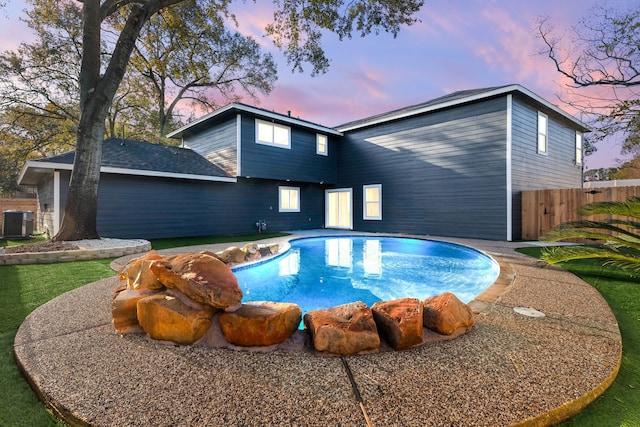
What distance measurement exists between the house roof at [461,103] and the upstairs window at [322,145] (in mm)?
820

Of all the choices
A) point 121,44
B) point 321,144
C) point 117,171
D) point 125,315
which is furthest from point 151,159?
point 125,315

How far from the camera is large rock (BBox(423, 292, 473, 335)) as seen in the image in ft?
7.23

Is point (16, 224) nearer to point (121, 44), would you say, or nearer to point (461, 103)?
point (121, 44)

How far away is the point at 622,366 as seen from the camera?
192 cm

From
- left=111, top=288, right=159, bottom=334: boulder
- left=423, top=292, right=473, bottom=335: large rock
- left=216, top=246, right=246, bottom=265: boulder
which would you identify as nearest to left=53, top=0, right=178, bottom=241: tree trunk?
left=216, top=246, right=246, bottom=265: boulder

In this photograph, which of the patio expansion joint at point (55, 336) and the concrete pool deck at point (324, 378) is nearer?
the concrete pool deck at point (324, 378)

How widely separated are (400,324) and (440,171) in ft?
30.1

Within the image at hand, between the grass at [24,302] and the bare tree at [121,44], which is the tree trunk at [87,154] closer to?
the bare tree at [121,44]

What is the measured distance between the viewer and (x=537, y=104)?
961 centimetres

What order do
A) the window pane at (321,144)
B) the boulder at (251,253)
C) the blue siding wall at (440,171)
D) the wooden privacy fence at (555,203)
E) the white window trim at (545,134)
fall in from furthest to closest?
the window pane at (321,144) → the white window trim at (545,134) → the blue siding wall at (440,171) → the wooden privacy fence at (555,203) → the boulder at (251,253)

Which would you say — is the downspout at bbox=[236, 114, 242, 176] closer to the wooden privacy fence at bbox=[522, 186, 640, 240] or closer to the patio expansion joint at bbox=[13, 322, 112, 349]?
the patio expansion joint at bbox=[13, 322, 112, 349]

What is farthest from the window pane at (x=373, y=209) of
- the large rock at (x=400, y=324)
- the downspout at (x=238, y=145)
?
the large rock at (x=400, y=324)

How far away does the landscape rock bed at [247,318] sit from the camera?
204 centimetres

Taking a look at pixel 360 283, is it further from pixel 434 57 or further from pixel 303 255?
pixel 434 57
